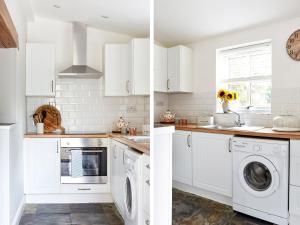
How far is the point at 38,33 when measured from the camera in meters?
1.67

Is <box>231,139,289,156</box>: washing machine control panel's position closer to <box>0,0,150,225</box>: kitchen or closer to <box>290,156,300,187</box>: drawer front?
<box>290,156,300,187</box>: drawer front

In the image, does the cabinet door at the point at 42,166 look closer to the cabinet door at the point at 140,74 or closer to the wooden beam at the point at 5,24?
the wooden beam at the point at 5,24

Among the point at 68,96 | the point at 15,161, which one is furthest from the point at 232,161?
the point at 68,96

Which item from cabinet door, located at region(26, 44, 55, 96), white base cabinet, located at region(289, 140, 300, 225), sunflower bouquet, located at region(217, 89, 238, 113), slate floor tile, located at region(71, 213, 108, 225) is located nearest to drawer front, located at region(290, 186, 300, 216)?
white base cabinet, located at region(289, 140, 300, 225)

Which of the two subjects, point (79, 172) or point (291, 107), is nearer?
point (291, 107)

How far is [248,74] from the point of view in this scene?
29 cm

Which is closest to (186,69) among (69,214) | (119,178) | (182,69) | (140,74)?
(182,69)

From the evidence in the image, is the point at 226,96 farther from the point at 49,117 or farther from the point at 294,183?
the point at 49,117

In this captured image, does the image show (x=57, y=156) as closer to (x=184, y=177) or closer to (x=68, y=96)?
(x=68, y=96)

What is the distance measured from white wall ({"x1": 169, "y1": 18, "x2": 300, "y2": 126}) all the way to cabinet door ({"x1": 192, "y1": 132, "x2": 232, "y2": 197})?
0.03 metres

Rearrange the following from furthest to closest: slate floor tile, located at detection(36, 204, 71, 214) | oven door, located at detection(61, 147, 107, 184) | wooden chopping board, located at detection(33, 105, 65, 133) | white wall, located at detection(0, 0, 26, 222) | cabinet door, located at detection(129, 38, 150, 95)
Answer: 1. wooden chopping board, located at detection(33, 105, 65, 133)
2. oven door, located at detection(61, 147, 107, 184)
3. slate floor tile, located at detection(36, 204, 71, 214)
4. white wall, located at detection(0, 0, 26, 222)
5. cabinet door, located at detection(129, 38, 150, 95)

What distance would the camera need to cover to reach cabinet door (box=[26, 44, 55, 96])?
1.69m

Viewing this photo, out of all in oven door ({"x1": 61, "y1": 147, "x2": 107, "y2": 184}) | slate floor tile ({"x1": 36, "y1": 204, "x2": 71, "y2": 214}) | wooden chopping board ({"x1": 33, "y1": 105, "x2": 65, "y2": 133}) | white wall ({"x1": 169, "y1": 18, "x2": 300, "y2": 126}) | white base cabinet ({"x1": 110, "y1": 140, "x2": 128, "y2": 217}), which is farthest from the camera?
wooden chopping board ({"x1": 33, "y1": 105, "x2": 65, "y2": 133})

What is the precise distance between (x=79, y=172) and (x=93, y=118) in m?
0.37
